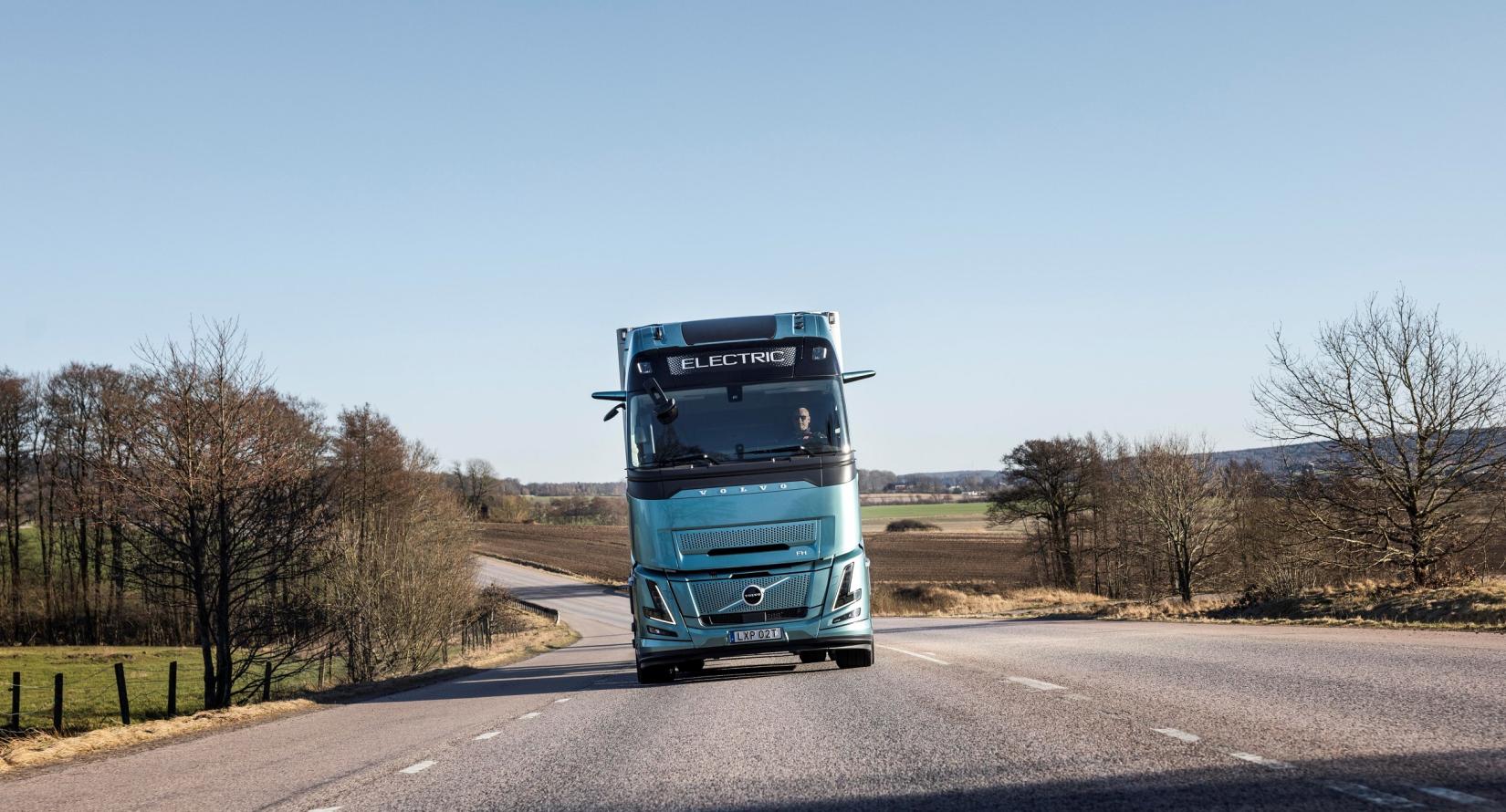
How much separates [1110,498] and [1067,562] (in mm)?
4640

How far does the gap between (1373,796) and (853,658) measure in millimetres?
8998

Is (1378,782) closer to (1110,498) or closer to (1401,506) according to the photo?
(1401,506)

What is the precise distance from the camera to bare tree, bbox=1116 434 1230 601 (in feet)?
171

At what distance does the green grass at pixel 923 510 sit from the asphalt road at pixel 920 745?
110 m

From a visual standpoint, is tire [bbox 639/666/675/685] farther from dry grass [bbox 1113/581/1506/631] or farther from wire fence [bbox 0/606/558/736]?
dry grass [bbox 1113/581/1506/631]

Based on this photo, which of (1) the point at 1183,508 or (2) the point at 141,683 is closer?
(2) the point at 141,683

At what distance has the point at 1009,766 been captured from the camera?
256 inches

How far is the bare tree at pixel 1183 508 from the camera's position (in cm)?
5209

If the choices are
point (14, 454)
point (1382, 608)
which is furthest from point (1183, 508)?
point (14, 454)

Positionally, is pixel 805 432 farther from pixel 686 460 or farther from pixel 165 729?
pixel 165 729

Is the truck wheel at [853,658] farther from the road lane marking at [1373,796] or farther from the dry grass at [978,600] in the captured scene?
the dry grass at [978,600]

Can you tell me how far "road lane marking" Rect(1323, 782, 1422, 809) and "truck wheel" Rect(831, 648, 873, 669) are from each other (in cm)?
843

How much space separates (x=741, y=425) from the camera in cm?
1274

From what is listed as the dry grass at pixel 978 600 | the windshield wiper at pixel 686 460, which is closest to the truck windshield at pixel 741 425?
the windshield wiper at pixel 686 460
